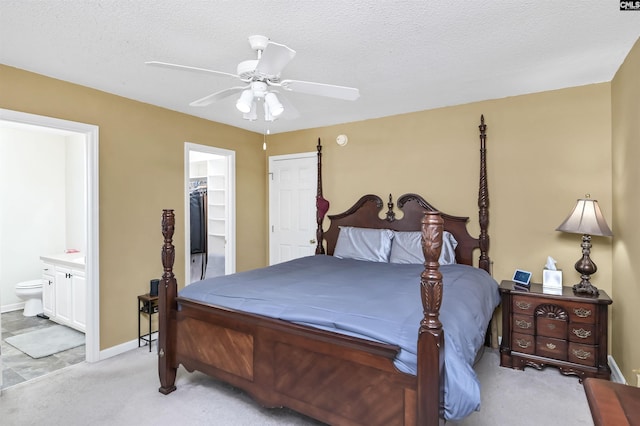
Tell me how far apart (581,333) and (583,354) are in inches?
6.7

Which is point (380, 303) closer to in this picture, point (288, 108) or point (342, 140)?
point (288, 108)

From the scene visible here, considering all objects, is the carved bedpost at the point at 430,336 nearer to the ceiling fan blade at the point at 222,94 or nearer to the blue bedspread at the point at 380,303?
the blue bedspread at the point at 380,303

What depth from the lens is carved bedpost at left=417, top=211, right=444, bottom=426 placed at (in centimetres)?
155

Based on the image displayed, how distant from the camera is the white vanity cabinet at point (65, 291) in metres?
3.73

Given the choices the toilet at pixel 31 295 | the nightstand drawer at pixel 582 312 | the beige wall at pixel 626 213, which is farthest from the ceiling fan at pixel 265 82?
the toilet at pixel 31 295

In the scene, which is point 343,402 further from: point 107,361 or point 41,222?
point 41,222

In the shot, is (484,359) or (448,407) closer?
(448,407)

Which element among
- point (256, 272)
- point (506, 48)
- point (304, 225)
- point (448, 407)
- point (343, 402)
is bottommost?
point (343, 402)

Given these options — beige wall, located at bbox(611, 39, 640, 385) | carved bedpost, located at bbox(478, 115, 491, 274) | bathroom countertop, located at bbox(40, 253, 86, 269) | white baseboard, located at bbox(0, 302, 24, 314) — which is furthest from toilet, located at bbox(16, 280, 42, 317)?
beige wall, located at bbox(611, 39, 640, 385)

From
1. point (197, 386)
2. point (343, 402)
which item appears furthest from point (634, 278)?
point (197, 386)

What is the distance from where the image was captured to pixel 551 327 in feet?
9.52

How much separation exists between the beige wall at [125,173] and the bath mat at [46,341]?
0.63 meters

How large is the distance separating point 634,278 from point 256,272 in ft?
9.61

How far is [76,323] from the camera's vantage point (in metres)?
3.84
